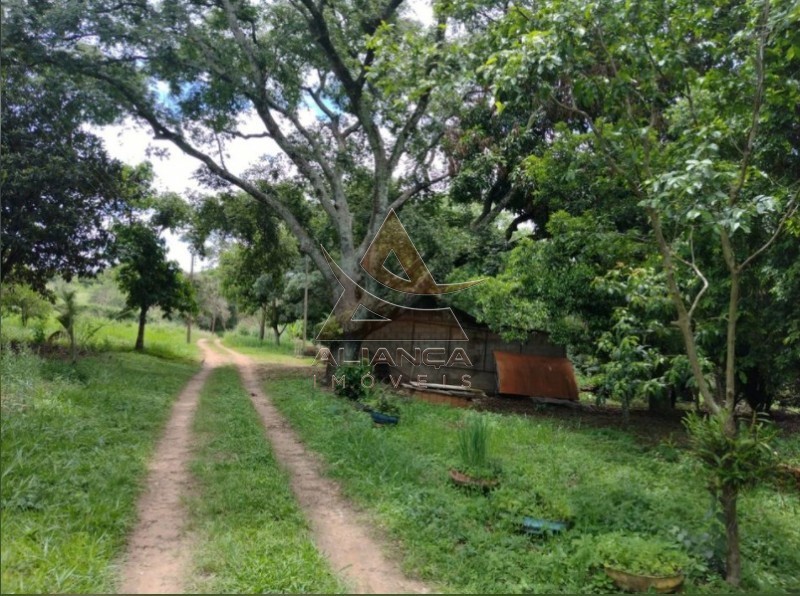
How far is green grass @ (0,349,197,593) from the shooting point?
3.52 metres

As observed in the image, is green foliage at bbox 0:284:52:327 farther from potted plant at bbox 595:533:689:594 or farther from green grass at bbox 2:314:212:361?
potted plant at bbox 595:533:689:594

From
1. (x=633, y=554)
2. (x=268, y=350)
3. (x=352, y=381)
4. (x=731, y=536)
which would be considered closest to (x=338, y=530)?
(x=633, y=554)

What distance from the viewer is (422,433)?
8.09 m

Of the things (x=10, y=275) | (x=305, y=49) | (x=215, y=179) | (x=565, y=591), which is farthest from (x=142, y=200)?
(x=565, y=591)

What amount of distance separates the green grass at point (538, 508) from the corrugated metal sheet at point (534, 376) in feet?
14.9

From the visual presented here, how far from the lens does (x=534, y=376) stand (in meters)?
13.4

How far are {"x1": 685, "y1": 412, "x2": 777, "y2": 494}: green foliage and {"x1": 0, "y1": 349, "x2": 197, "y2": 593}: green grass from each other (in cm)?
441

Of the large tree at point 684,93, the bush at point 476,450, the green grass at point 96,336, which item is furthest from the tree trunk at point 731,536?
the green grass at point 96,336

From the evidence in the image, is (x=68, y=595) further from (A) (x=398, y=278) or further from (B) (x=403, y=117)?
(B) (x=403, y=117)

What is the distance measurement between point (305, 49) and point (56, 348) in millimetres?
9986

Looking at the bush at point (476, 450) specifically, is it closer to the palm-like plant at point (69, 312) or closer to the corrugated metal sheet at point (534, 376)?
the corrugated metal sheet at point (534, 376)

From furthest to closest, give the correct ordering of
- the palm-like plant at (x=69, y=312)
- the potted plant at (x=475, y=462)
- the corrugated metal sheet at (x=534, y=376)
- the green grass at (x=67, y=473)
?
the corrugated metal sheet at (x=534, y=376)
the palm-like plant at (x=69, y=312)
the potted plant at (x=475, y=462)
the green grass at (x=67, y=473)

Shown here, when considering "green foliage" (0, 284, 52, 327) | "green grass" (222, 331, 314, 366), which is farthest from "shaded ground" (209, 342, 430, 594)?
"green grass" (222, 331, 314, 366)

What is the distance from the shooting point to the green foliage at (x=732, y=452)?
4.09 metres
